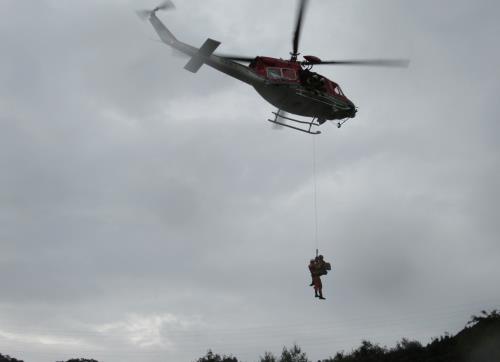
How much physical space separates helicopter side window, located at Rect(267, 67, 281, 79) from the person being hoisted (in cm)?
801

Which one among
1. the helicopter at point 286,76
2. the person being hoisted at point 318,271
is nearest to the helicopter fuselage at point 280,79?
the helicopter at point 286,76

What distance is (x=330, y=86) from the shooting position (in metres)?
28.5

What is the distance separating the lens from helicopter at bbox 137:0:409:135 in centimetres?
2670

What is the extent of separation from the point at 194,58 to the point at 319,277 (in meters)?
10.6

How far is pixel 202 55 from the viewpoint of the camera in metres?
26.4

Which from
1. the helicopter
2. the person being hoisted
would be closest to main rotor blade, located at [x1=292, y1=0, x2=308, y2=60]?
the helicopter

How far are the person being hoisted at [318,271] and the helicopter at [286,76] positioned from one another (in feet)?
20.8

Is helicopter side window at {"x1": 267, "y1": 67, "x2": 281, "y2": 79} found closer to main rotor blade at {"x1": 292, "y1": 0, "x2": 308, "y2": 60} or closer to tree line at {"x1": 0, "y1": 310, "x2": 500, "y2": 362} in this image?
main rotor blade at {"x1": 292, "y1": 0, "x2": 308, "y2": 60}

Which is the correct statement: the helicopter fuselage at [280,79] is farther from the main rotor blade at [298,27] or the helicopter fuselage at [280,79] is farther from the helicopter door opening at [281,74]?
the main rotor blade at [298,27]

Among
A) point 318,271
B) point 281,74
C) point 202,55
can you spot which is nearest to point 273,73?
point 281,74

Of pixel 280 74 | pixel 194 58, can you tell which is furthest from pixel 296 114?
pixel 194 58

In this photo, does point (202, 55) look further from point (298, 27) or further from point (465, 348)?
point (465, 348)

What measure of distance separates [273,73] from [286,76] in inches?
22.9

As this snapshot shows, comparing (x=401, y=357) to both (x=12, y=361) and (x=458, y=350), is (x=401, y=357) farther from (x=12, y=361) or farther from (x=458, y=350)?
(x=12, y=361)
